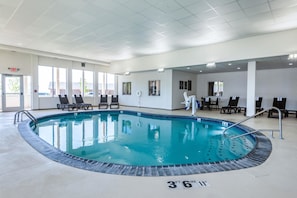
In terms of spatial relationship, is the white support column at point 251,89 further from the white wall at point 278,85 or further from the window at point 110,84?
the window at point 110,84

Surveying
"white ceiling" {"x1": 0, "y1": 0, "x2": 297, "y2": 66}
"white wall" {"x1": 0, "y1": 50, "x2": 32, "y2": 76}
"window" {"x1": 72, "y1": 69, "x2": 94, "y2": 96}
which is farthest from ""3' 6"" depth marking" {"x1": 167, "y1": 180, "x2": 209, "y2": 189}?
"window" {"x1": 72, "y1": 69, "x2": 94, "y2": 96}

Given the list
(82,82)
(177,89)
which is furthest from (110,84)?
(177,89)

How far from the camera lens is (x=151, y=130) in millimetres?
6121

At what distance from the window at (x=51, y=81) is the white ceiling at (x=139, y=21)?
8.51 ft

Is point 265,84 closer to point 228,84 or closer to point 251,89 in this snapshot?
point 228,84

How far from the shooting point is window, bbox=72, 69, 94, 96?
11.8 metres

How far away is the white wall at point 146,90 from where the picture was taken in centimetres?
1057

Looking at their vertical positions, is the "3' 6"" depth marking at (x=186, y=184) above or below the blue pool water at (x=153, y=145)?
above

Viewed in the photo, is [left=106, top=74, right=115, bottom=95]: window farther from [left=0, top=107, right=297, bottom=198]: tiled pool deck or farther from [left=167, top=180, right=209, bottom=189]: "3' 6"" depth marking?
[left=167, top=180, right=209, bottom=189]: "3' 6"" depth marking

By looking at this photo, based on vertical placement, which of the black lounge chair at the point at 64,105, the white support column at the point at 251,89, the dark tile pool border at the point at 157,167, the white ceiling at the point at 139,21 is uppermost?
the white ceiling at the point at 139,21

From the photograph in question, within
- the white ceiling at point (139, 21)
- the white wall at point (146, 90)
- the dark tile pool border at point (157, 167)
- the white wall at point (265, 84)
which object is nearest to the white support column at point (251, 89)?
the white ceiling at point (139, 21)

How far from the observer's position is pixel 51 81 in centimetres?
1078

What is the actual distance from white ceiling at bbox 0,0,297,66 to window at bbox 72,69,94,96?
3895mm

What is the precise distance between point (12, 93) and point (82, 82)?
4042 millimetres
